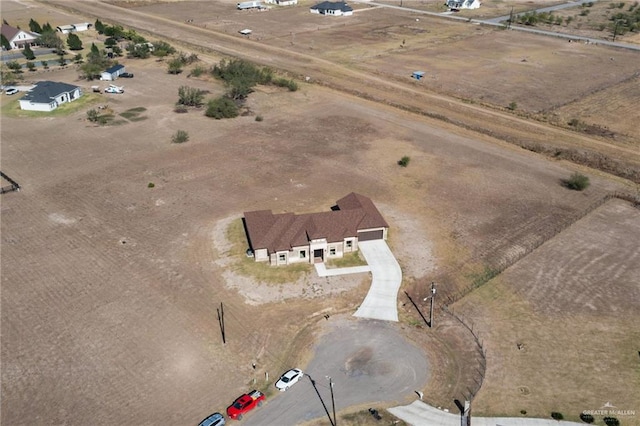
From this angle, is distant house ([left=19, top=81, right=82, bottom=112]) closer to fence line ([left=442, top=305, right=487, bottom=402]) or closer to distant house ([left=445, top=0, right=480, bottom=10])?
fence line ([left=442, top=305, right=487, bottom=402])

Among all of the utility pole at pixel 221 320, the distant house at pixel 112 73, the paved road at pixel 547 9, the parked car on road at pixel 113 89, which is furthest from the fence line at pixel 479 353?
the paved road at pixel 547 9

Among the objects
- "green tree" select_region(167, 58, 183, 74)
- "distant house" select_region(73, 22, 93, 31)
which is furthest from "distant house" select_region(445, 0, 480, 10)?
"distant house" select_region(73, 22, 93, 31)

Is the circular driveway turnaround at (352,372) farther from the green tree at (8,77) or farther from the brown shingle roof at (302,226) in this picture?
the green tree at (8,77)

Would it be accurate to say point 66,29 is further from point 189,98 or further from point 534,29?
point 534,29

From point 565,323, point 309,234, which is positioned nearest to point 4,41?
point 309,234

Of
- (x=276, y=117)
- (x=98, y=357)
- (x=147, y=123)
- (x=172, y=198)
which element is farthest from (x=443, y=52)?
(x=98, y=357)

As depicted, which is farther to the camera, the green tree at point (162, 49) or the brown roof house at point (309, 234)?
the green tree at point (162, 49)
